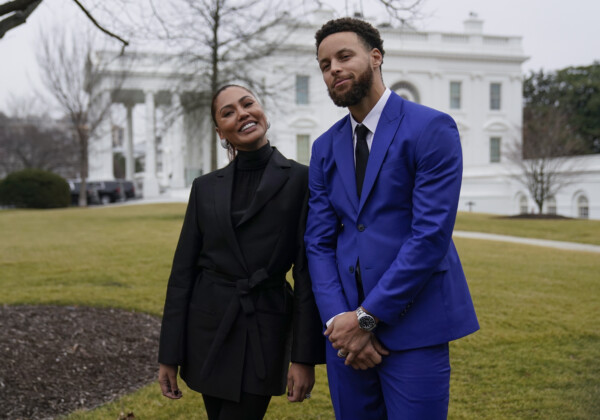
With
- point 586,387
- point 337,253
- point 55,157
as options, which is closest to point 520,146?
point 586,387

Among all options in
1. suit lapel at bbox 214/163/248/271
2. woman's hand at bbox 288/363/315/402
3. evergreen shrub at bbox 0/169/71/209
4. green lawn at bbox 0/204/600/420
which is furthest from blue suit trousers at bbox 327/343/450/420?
evergreen shrub at bbox 0/169/71/209

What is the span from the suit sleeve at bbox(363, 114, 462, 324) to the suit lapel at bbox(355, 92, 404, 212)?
5.3 inches

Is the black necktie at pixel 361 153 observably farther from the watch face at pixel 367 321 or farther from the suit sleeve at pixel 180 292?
the suit sleeve at pixel 180 292

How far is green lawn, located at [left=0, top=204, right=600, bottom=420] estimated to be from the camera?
4.19 metres

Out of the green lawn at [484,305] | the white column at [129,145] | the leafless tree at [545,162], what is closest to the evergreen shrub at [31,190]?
the white column at [129,145]

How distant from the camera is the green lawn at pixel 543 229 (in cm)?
1598

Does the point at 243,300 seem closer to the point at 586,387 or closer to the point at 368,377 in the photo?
the point at 368,377

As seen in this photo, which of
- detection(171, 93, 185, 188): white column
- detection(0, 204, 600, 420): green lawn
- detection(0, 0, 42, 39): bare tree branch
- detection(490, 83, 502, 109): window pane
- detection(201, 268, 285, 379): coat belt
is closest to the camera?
detection(201, 268, 285, 379): coat belt

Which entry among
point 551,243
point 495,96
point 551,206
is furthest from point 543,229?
point 495,96

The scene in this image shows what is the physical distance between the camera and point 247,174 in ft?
8.78

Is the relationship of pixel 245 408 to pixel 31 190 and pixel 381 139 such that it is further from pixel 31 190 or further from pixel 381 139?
pixel 31 190

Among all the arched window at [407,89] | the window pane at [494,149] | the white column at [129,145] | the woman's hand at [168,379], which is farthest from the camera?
the window pane at [494,149]

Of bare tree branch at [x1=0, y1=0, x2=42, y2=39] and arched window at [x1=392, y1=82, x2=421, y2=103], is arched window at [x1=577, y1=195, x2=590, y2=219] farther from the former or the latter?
bare tree branch at [x1=0, y1=0, x2=42, y2=39]

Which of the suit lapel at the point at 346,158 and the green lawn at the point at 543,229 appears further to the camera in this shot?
the green lawn at the point at 543,229
